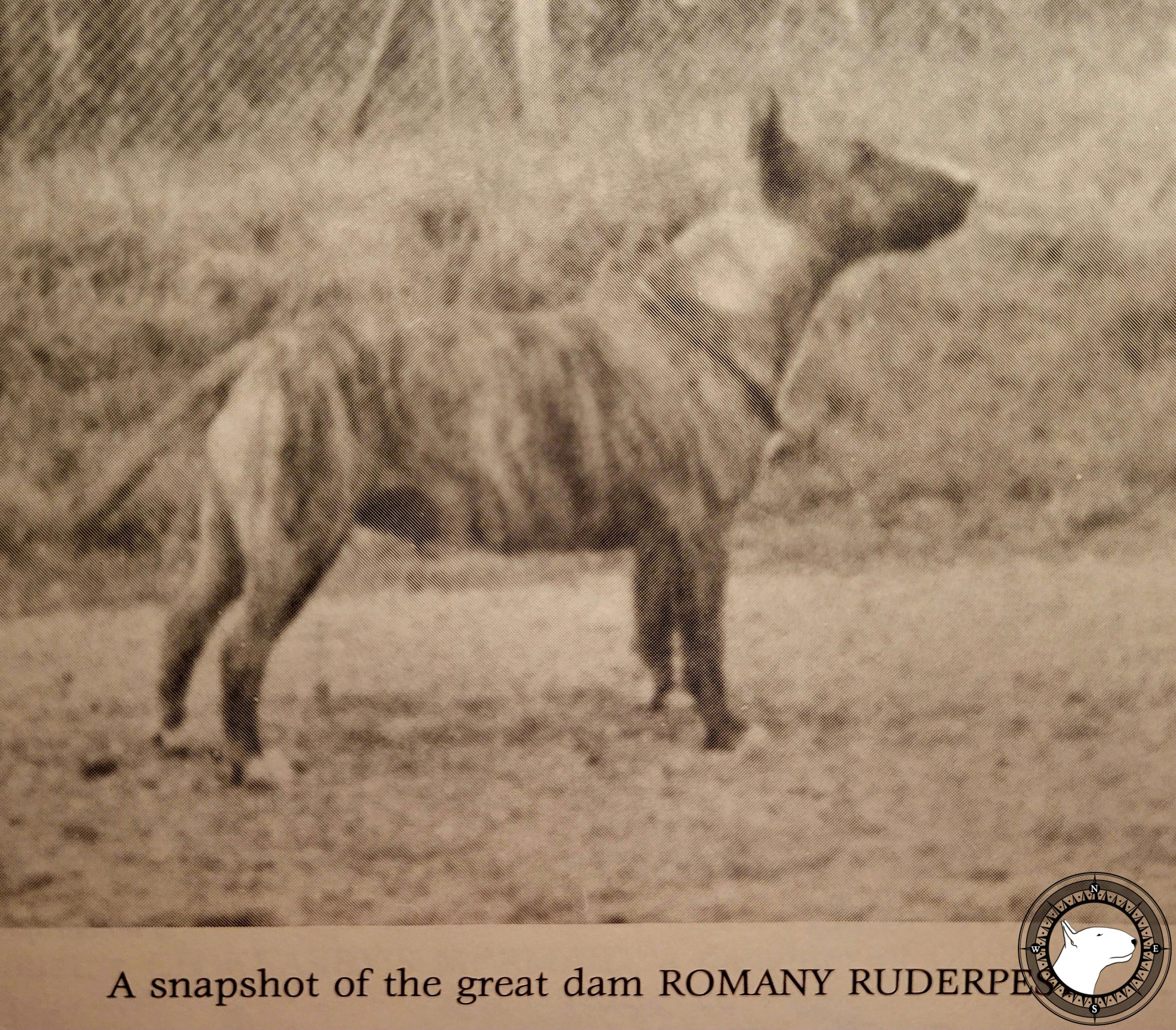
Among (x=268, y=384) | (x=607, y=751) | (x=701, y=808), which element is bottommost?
(x=701, y=808)

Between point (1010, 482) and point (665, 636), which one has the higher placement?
point (1010, 482)

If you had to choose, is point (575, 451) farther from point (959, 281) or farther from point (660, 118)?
point (959, 281)

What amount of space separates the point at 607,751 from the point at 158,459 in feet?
4.85

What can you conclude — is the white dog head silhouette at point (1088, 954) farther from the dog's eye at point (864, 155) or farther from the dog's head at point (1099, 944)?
the dog's eye at point (864, 155)

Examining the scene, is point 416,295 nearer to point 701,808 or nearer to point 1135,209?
point 701,808

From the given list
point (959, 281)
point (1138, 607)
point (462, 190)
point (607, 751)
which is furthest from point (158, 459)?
point (1138, 607)

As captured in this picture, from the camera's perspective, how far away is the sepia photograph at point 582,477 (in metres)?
2.22

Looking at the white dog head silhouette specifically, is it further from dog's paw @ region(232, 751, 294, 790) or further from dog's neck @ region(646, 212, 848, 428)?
dog's paw @ region(232, 751, 294, 790)

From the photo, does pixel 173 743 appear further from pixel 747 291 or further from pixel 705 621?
pixel 747 291

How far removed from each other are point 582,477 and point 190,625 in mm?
1158

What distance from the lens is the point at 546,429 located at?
224 centimetres

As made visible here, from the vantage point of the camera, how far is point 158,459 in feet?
7.32

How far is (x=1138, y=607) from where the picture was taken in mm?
2234
